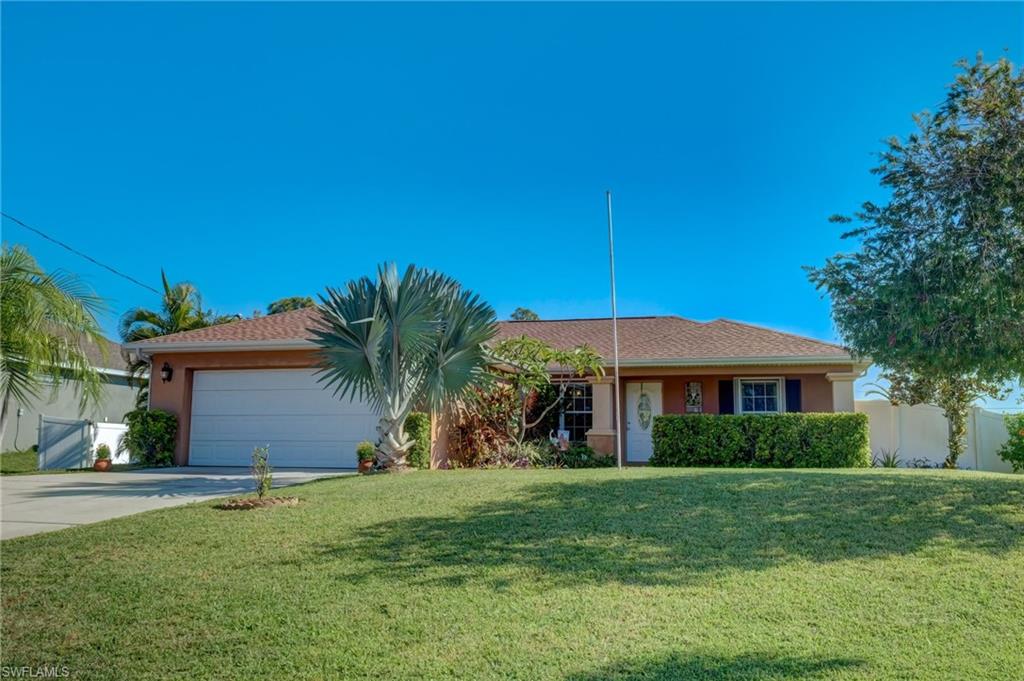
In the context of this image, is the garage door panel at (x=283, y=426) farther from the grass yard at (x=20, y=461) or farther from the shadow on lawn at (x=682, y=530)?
the shadow on lawn at (x=682, y=530)

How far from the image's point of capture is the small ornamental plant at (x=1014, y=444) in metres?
15.6

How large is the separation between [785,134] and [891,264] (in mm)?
7726

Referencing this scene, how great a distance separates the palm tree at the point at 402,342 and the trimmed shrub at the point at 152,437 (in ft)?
20.2

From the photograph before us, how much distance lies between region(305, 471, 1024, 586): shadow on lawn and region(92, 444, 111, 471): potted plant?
474 inches

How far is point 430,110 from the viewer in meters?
15.7

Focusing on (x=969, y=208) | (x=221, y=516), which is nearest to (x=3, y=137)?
(x=221, y=516)

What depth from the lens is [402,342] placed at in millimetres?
12383

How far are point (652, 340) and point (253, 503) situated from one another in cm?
1301

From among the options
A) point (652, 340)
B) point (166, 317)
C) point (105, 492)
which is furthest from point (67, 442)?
point (652, 340)

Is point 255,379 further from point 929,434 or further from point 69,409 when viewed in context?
point 929,434

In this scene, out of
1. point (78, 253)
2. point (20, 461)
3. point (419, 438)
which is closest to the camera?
point (419, 438)

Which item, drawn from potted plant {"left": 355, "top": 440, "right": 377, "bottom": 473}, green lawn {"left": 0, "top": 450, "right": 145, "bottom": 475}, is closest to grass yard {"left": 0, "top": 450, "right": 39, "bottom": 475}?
green lawn {"left": 0, "top": 450, "right": 145, "bottom": 475}

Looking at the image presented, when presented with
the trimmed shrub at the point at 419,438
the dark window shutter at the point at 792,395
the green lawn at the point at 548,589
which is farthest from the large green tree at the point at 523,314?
the green lawn at the point at 548,589

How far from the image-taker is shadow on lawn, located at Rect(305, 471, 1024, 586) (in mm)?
5969
